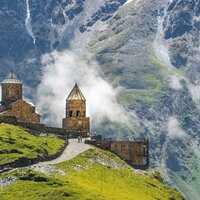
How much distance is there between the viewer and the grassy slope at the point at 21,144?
159 m

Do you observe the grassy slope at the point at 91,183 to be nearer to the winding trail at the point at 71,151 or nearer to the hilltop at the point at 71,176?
the hilltop at the point at 71,176

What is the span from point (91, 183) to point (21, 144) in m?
20.5

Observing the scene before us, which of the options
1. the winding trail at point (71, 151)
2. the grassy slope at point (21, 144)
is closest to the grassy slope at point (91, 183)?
the winding trail at point (71, 151)

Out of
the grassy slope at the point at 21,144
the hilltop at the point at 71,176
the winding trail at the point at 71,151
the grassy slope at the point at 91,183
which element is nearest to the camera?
the grassy slope at the point at 91,183

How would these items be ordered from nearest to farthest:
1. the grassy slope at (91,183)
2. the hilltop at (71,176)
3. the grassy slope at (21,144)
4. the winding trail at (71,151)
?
the grassy slope at (91,183)
the hilltop at (71,176)
the grassy slope at (21,144)
the winding trail at (71,151)

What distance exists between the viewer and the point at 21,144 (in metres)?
167

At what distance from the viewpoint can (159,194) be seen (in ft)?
562

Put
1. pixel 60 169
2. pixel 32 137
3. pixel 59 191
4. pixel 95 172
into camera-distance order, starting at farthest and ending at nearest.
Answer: pixel 32 137
pixel 95 172
pixel 60 169
pixel 59 191

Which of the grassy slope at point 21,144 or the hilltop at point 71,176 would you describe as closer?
the hilltop at point 71,176

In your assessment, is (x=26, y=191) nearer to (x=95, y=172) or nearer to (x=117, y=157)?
(x=95, y=172)

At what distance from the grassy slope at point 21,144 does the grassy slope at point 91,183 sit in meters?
6.57

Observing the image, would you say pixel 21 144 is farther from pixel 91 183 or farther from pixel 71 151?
pixel 91 183

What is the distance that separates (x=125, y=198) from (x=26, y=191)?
752 inches

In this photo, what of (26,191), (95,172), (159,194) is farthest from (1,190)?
(159,194)
